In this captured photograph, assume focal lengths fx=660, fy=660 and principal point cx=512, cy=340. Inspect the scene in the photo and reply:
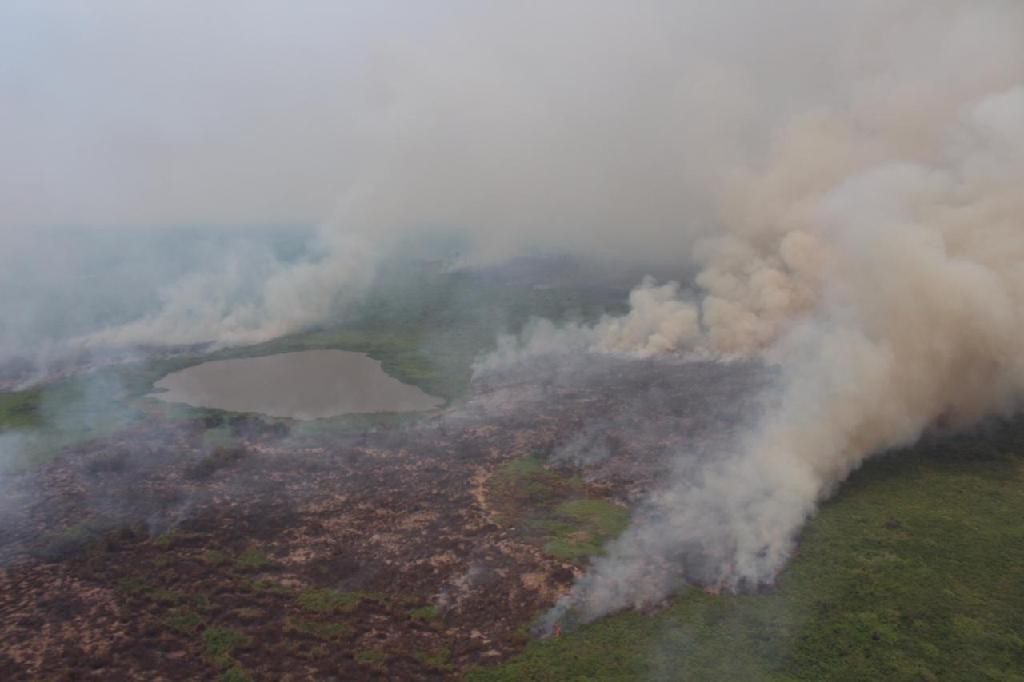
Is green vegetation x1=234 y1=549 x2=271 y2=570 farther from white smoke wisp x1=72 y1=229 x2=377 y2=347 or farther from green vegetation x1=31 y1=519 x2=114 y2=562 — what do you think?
white smoke wisp x1=72 y1=229 x2=377 y2=347

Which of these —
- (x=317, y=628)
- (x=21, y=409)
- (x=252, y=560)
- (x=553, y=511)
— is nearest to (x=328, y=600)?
(x=317, y=628)

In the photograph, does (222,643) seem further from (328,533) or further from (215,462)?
(215,462)

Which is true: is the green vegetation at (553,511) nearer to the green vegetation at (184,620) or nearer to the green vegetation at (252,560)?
the green vegetation at (252,560)

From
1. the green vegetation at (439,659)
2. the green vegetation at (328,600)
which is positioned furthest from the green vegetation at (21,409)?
the green vegetation at (439,659)

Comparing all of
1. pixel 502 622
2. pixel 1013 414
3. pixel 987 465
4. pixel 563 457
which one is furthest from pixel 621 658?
pixel 1013 414

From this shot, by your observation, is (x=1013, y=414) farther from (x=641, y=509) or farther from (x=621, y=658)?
(x=621, y=658)
